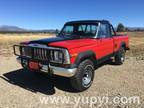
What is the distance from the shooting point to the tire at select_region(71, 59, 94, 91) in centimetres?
537

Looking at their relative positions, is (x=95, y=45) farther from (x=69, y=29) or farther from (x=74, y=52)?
(x=69, y=29)

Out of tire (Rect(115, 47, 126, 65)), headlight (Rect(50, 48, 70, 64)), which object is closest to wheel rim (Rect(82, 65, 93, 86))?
headlight (Rect(50, 48, 70, 64))

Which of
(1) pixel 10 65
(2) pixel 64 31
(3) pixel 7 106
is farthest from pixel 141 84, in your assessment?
(1) pixel 10 65

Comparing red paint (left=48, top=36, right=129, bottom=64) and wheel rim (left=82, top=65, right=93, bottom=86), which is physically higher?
red paint (left=48, top=36, right=129, bottom=64)

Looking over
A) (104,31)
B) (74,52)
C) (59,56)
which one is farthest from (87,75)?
(104,31)

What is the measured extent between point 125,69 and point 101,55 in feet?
6.59

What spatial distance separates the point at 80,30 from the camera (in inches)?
278

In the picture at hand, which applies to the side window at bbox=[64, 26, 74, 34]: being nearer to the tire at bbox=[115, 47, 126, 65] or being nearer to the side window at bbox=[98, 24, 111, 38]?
the side window at bbox=[98, 24, 111, 38]

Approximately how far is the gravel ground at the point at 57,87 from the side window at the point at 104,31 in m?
1.46

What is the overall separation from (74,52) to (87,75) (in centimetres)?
111

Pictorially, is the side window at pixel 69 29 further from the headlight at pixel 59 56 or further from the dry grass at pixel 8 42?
the dry grass at pixel 8 42

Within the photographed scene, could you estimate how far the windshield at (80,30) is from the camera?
6.71 m

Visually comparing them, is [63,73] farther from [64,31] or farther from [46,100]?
[64,31]

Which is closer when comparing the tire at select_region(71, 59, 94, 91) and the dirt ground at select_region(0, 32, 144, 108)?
the dirt ground at select_region(0, 32, 144, 108)
